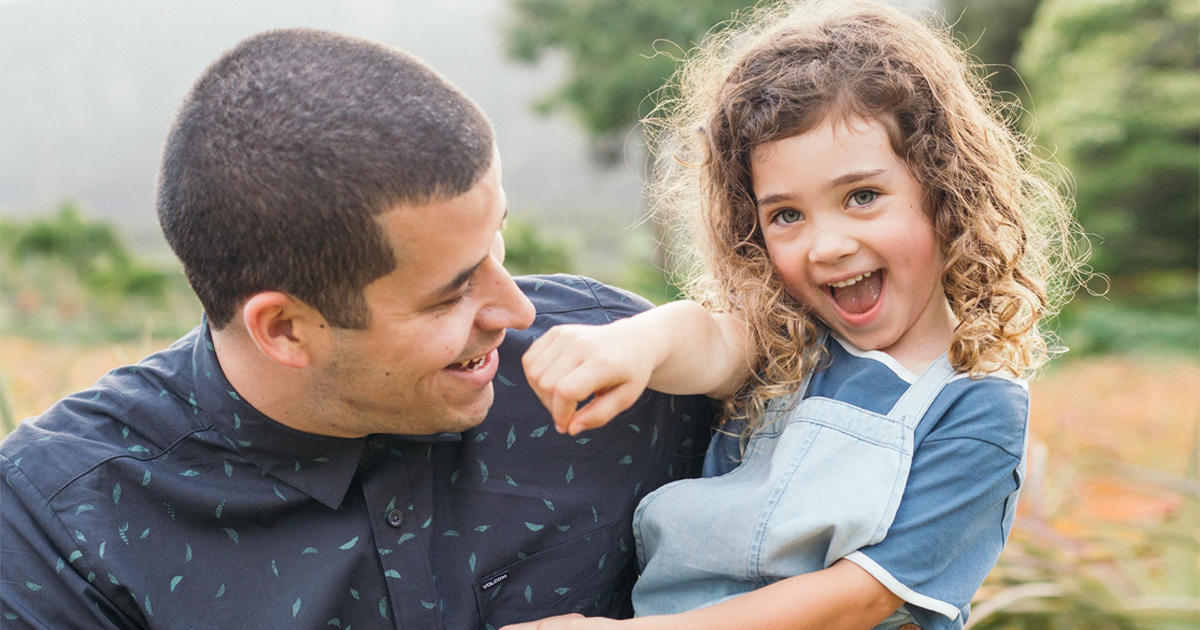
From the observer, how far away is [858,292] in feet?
5.63

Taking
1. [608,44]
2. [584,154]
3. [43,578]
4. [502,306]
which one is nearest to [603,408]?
[502,306]

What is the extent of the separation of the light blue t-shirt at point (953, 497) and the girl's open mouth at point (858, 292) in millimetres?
165

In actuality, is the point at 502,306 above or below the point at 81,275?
above

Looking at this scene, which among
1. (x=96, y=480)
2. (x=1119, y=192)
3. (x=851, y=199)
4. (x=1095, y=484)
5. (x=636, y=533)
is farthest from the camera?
(x=1119, y=192)

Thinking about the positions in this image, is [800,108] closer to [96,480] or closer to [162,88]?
[96,480]

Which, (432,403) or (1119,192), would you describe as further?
(1119,192)

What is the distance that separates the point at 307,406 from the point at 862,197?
1070 millimetres

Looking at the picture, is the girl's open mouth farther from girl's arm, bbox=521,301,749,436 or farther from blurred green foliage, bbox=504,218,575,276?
blurred green foliage, bbox=504,218,575,276

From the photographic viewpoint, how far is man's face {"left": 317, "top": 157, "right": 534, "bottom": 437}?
152 cm

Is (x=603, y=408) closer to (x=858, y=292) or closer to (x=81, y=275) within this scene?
(x=858, y=292)

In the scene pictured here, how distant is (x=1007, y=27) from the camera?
41.9 ft

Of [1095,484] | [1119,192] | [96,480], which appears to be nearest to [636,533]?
[96,480]

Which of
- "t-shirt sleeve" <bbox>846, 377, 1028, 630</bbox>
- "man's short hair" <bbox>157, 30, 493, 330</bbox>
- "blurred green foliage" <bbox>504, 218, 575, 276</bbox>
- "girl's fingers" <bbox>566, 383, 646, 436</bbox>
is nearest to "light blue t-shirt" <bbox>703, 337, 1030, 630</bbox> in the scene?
"t-shirt sleeve" <bbox>846, 377, 1028, 630</bbox>

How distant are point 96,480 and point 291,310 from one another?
429 millimetres
